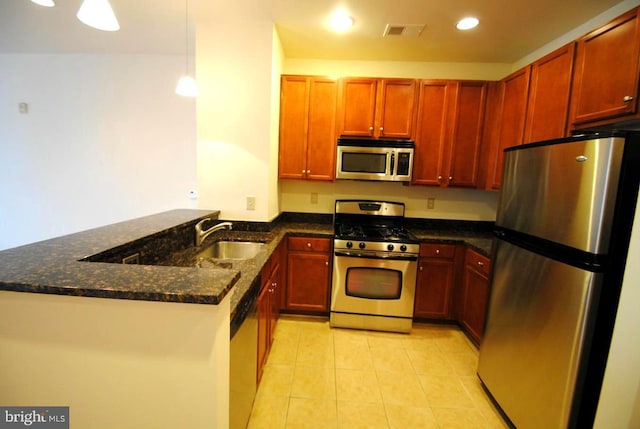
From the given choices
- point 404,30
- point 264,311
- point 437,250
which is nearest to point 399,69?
point 404,30

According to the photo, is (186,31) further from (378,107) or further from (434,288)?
(434,288)

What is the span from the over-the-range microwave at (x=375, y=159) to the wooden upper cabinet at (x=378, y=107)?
10 cm

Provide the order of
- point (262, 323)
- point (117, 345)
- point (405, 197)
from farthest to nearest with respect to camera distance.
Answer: point (405, 197), point (262, 323), point (117, 345)

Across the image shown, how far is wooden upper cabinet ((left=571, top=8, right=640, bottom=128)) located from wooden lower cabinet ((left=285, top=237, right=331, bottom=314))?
2091 millimetres

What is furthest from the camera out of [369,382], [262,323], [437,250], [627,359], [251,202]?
[437,250]

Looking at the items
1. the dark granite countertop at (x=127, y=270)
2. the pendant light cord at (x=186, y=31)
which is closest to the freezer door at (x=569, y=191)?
the dark granite countertop at (x=127, y=270)

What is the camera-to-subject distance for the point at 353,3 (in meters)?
1.89

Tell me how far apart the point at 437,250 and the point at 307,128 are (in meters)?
1.79

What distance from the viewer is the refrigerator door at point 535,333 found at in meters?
1.20

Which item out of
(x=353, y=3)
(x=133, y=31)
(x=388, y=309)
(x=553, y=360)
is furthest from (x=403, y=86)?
(x=133, y=31)

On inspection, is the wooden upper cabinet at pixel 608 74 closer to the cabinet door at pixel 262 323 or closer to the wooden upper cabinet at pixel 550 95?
the wooden upper cabinet at pixel 550 95

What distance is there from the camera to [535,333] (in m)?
1.38

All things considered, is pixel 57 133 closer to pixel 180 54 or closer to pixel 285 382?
pixel 180 54

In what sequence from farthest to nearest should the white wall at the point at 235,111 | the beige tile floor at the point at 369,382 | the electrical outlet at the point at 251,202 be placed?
the electrical outlet at the point at 251,202
the white wall at the point at 235,111
the beige tile floor at the point at 369,382
